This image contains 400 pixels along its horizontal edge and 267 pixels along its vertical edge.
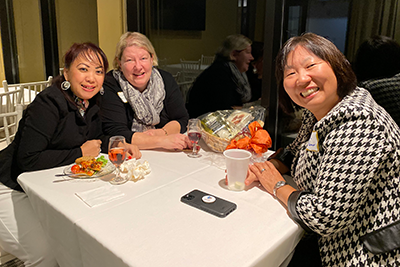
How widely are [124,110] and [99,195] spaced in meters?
0.90

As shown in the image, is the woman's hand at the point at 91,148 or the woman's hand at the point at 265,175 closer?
the woman's hand at the point at 265,175

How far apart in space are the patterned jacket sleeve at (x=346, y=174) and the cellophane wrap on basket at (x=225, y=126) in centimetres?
66

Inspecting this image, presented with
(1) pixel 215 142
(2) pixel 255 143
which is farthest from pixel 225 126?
(2) pixel 255 143

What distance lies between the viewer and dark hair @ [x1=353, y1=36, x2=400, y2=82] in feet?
5.94

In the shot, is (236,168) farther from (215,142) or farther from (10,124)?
(10,124)

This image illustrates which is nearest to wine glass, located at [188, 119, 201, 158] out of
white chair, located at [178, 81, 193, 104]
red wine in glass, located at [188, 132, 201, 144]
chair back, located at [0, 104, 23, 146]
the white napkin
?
red wine in glass, located at [188, 132, 201, 144]

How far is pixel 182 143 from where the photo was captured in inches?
68.0

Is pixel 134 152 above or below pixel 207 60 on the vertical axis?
below

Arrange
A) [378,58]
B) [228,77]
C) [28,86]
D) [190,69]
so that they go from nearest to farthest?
[378,58], [228,77], [190,69], [28,86]

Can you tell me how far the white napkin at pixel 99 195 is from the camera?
1153mm

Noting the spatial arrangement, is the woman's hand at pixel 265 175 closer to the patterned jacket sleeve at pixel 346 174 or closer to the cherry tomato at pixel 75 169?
the patterned jacket sleeve at pixel 346 174

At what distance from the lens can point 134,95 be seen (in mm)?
1992

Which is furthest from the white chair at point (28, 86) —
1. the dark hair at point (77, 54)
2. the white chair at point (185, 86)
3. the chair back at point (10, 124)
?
the dark hair at point (77, 54)

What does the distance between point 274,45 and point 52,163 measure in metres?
1.67
